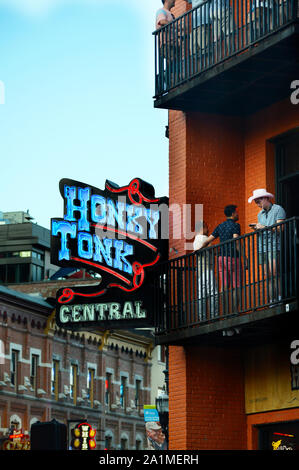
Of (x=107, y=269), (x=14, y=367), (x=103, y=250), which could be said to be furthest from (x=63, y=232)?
(x=14, y=367)

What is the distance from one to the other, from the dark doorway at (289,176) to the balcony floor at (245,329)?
222cm

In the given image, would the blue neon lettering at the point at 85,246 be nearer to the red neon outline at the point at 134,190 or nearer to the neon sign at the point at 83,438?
the red neon outline at the point at 134,190

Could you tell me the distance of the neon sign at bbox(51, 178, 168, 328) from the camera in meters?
20.5

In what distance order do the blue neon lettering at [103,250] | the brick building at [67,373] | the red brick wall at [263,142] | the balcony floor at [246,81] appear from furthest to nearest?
the brick building at [67,373], the blue neon lettering at [103,250], the red brick wall at [263,142], the balcony floor at [246,81]

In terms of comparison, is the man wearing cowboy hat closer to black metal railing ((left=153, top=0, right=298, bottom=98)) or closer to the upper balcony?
the upper balcony

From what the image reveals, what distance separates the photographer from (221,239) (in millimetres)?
18062

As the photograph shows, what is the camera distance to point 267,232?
1670cm

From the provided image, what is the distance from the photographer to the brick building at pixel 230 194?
56.7ft

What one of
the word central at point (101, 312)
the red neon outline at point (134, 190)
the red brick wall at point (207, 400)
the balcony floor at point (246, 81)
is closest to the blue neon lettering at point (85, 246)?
the word central at point (101, 312)

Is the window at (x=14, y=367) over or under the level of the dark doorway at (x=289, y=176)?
over

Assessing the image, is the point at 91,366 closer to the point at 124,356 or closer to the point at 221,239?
the point at 124,356

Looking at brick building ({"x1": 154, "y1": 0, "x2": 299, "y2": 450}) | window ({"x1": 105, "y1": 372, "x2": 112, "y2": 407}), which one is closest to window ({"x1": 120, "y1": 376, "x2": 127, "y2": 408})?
window ({"x1": 105, "y1": 372, "x2": 112, "y2": 407})

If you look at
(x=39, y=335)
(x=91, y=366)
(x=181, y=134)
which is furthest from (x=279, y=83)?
(x=91, y=366)
